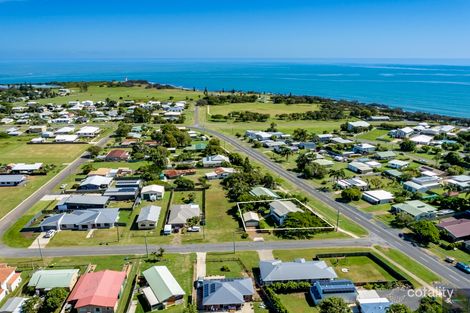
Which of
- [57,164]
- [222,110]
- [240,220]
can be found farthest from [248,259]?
[222,110]

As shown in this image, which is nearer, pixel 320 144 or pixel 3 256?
pixel 3 256

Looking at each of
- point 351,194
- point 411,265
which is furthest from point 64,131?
point 411,265

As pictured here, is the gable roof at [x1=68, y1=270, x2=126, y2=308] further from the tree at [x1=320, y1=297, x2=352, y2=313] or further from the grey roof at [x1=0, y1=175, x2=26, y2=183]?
the grey roof at [x1=0, y1=175, x2=26, y2=183]

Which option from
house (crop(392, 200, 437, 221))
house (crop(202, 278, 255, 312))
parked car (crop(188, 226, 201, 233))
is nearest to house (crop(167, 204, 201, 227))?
parked car (crop(188, 226, 201, 233))

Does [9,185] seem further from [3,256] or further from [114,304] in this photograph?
[114,304]

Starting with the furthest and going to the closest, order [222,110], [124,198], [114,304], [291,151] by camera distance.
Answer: [222,110], [291,151], [124,198], [114,304]

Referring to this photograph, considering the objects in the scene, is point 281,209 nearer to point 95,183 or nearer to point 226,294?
point 226,294
